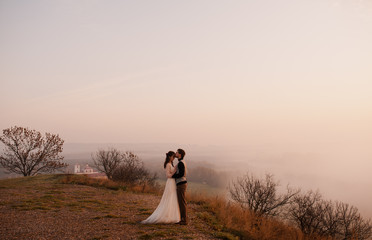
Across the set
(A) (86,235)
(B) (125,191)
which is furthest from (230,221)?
(B) (125,191)

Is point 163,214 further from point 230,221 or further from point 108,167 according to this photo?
point 108,167

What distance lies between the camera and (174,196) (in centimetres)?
891

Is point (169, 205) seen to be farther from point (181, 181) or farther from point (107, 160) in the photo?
point (107, 160)

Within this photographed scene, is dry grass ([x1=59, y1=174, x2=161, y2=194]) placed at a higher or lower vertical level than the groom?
lower

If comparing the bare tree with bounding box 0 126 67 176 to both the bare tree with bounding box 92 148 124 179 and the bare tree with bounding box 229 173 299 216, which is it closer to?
the bare tree with bounding box 92 148 124 179

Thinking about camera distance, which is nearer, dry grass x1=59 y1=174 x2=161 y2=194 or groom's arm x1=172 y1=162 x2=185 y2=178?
groom's arm x1=172 y1=162 x2=185 y2=178

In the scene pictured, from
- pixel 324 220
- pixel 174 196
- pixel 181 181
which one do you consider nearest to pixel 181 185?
pixel 181 181

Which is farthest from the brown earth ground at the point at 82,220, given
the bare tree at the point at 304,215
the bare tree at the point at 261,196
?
the bare tree at the point at 304,215

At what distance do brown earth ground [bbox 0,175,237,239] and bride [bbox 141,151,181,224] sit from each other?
0.30 meters

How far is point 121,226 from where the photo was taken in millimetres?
8352

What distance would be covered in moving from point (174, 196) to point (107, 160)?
20.3 m

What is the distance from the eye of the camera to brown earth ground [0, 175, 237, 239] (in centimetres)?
740

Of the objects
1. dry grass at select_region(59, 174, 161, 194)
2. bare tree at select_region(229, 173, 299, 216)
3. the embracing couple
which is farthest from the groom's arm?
bare tree at select_region(229, 173, 299, 216)

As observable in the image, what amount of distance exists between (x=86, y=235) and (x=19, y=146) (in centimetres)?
3042
